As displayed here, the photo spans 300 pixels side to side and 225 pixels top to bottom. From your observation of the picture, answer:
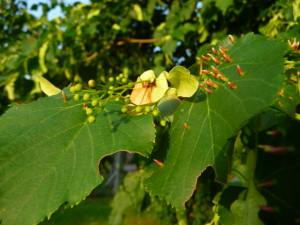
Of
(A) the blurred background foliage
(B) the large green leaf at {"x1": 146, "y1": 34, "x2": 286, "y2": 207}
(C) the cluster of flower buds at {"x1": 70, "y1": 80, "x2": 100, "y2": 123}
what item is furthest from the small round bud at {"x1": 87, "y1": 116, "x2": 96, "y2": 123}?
(A) the blurred background foliage

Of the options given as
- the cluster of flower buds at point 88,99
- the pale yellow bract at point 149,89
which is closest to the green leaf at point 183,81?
the pale yellow bract at point 149,89

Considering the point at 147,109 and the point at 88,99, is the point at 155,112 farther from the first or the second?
the point at 88,99

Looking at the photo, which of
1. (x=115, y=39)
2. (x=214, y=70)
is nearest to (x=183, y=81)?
(x=214, y=70)

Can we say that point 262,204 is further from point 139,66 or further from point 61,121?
point 139,66

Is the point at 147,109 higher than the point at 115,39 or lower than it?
higher

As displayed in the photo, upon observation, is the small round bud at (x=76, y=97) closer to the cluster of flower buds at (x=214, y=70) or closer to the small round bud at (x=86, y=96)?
the small round bud at (x=86, y=96)

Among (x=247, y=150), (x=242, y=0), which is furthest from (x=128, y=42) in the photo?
(x=247, y=150)
